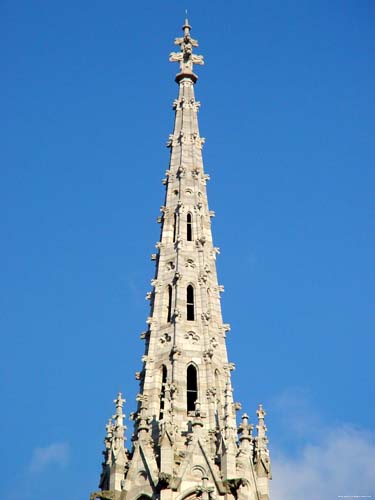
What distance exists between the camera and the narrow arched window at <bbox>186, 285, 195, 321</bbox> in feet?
203

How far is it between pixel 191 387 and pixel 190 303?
444 cm

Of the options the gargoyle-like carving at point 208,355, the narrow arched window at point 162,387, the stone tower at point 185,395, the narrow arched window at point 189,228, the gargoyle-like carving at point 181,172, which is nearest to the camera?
the stone tower at point 185,395

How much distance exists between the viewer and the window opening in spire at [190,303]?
61.9 metres

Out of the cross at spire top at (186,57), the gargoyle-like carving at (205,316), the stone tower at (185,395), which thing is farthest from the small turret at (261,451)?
the cross at spire top at (186,57)

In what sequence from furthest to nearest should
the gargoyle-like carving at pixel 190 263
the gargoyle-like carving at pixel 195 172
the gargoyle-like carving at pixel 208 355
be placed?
the gargoyle-like carving at pixel 195 172
the gargoyle-like carving at pixel 190 263
the gargoyle-like carving at pixel 208 355

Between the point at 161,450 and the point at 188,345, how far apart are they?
6.10 m

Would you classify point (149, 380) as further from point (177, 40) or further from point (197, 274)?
point (177, 40)

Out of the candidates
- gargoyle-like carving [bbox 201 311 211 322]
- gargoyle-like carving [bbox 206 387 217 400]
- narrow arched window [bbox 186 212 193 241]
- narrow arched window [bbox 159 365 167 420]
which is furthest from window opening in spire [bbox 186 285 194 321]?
gargoyle-like carving [bbox 206 387 217 400]

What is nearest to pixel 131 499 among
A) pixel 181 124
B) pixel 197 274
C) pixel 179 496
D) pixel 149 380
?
pixel 179 496

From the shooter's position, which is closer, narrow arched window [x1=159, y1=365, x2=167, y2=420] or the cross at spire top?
narrow arched window [x1=159, y1=365, x2=167, y2=420]

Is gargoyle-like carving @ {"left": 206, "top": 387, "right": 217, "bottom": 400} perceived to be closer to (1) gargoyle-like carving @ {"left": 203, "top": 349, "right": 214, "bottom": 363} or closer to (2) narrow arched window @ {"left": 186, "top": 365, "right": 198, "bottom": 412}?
(2) narrow arched window @ {"left": 186, "top": 365, "right": 198, "bottom": 412}

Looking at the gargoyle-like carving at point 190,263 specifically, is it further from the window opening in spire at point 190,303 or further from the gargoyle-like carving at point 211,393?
the gargoyle-like carving at point 211,393

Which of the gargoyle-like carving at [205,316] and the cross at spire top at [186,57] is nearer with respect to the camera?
the gargoyle-like carving at [205,316]

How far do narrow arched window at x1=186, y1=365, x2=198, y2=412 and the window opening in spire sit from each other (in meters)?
2.82
